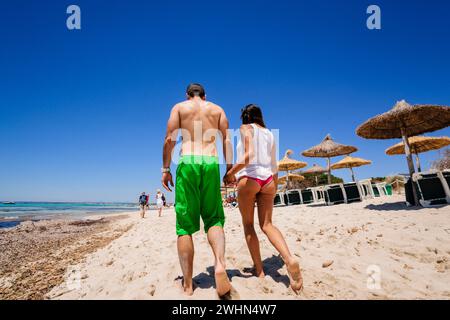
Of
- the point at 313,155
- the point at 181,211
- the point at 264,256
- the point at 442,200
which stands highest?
the point at 313,155

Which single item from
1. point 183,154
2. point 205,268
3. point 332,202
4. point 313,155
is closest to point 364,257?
point 205,268

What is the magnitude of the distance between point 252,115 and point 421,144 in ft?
42.4

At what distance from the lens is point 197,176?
6.47 feet

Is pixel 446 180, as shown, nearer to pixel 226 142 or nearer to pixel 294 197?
pixel 226 142

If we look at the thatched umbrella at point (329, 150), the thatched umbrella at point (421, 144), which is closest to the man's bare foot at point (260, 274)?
the thatched umbrella at point (329, 150)

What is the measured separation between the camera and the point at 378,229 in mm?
3633

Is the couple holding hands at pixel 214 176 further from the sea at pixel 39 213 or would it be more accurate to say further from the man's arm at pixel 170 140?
the sea at pixel 39 213

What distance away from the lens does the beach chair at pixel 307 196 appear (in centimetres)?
1228

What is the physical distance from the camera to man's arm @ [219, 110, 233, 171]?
2.23 meters

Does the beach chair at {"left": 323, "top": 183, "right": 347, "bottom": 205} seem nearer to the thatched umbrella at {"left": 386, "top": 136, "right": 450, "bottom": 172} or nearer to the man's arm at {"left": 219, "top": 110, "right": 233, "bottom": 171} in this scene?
the thatched umbrella at {"left": 386, "top": 136, "right": 450, "bottom": 172}

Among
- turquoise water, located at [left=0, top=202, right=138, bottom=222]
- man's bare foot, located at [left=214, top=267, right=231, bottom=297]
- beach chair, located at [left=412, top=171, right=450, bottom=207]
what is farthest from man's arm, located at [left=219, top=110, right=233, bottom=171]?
turquoise water, located at [left=0, top=202, right=138, bottom=222]

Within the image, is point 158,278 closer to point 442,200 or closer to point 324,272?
point 324,272

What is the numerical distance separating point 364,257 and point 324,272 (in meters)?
0.77

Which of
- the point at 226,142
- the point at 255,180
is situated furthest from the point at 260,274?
the point at 226,142
